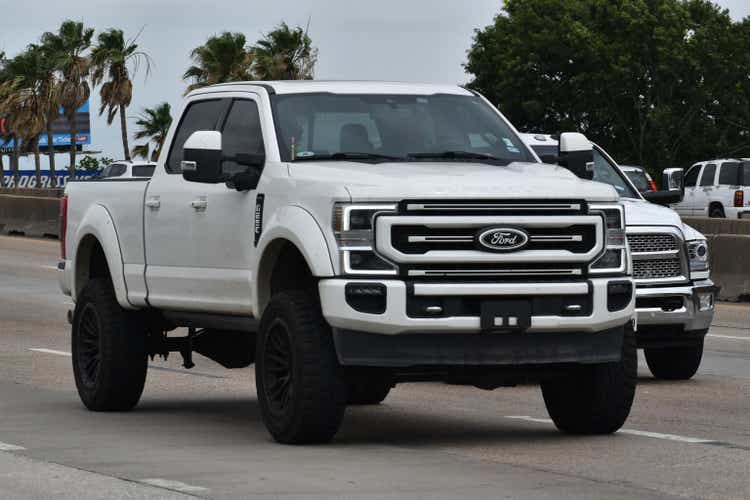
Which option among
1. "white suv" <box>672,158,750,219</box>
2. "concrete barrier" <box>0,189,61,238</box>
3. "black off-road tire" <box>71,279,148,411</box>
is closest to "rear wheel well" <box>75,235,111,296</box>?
"black off-road tire" <box>71,279,148,411</box>

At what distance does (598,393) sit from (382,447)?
126 centimetres

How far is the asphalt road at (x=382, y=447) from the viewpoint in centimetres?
846

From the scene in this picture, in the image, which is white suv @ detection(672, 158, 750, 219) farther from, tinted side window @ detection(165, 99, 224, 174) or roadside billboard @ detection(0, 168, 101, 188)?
roadside billboard @ detection(0, 168, 101, 188)

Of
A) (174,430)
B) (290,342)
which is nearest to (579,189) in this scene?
(290,342)

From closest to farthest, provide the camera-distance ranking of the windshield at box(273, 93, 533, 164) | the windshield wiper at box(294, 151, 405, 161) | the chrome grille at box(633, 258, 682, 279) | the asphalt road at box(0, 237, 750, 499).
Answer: the asphalt road at box(0, 237, 750, 499)
the windshield wiper at box(294, 151, 405, 161)
the windshield at box(273, 93, 533, 164)
the chrome grille at box(633, 258, 682, 279)

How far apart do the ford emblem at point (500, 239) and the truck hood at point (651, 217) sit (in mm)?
4437

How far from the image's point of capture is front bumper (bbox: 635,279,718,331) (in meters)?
13.7

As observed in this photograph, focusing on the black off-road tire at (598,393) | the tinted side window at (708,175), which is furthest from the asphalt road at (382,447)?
the tinted side window at (708,175)

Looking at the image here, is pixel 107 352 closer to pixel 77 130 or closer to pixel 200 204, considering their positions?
pixel 200 204

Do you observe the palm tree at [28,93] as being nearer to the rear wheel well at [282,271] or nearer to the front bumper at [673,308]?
the front bumper at [673,308]

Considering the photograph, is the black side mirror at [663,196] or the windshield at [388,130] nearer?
the windshield at [388,130]

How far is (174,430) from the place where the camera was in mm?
11125

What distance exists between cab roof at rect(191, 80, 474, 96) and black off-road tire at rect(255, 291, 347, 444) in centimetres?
165

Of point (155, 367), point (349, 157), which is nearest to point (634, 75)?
point (155, 367)
